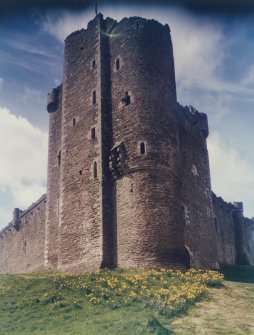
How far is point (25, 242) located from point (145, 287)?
2123cm

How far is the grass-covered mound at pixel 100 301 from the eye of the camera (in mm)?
12742

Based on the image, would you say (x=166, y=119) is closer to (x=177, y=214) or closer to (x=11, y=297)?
(x=177, y=214)

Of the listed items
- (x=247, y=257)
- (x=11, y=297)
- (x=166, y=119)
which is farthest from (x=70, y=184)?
(x=247, y=257)

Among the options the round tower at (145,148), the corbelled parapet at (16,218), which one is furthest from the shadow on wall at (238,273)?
the corbelled parapet at (16,218)

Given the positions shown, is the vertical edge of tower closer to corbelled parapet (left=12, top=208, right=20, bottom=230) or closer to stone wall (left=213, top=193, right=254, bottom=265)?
corbelled parapet (left=12, top=208, right=20, bottom=230)

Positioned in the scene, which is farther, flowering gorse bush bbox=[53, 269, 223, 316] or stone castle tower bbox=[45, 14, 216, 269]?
stone castle tower bbox=[45, 14, 216, 269]

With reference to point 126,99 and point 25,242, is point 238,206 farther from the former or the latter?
point 126,99

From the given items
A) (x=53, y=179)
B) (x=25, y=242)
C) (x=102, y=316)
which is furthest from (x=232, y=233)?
(x=102, y=316)

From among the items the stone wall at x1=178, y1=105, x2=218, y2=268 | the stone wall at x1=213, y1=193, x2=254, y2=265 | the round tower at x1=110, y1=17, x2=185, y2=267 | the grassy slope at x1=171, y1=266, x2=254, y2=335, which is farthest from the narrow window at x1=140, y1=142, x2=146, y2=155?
the stone wall at x1=213, y1=193, x2=254, y2=265

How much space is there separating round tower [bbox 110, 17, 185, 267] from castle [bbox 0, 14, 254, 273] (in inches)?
2.0

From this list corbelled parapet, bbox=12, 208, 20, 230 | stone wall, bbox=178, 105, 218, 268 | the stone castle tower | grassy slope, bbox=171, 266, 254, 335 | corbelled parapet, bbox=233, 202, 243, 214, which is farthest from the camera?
corbelled parapet, bbox=233, 202, 243, 214

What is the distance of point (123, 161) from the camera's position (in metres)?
22.5

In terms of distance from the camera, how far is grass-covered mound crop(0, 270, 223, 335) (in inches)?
502

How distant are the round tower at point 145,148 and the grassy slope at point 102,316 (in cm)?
456
